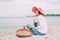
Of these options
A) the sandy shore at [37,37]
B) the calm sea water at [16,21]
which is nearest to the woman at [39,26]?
the sandy shore at [37,37]

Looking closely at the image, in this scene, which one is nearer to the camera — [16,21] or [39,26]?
[39,26]

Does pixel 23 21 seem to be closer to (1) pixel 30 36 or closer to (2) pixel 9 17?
(2) pixel 9 17

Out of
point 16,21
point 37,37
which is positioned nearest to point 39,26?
point 37,37

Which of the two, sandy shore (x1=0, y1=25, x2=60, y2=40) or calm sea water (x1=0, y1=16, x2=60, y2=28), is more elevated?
calm sea water (x1=0, y1=16, x2=60, y2=28)

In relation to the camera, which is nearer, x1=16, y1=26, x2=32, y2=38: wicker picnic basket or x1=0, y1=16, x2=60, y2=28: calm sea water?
x1=16, y1=26, x2=32, y2=38: wicker picnic basket

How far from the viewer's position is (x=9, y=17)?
1.86 m

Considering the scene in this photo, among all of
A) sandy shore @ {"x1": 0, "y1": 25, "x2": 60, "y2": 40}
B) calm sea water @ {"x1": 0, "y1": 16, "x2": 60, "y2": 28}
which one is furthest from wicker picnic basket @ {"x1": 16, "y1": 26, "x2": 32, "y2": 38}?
calm sea water @ {"x1": 0, "y1": 16, "x2": 60, "y2": 28}

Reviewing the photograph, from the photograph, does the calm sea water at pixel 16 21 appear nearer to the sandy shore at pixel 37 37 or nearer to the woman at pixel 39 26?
the sandy shore at pixel 37 37

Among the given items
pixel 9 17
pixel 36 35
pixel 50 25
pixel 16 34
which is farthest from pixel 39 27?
pixel 9 17

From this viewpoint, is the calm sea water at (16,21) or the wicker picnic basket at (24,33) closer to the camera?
the wicker picnic basket at (24,33)

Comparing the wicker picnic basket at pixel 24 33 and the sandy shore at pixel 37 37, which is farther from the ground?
the wicker picnic basket at pixel 24 33

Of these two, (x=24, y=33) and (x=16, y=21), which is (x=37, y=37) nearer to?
(x=24, y=33)

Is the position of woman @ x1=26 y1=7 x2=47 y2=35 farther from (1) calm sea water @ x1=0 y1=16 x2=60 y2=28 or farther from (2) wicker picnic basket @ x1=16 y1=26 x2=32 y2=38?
(1) calm sea water @ x1=0 y1=16 x2=60 y2=28

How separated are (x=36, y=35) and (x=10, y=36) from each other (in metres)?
0.24
